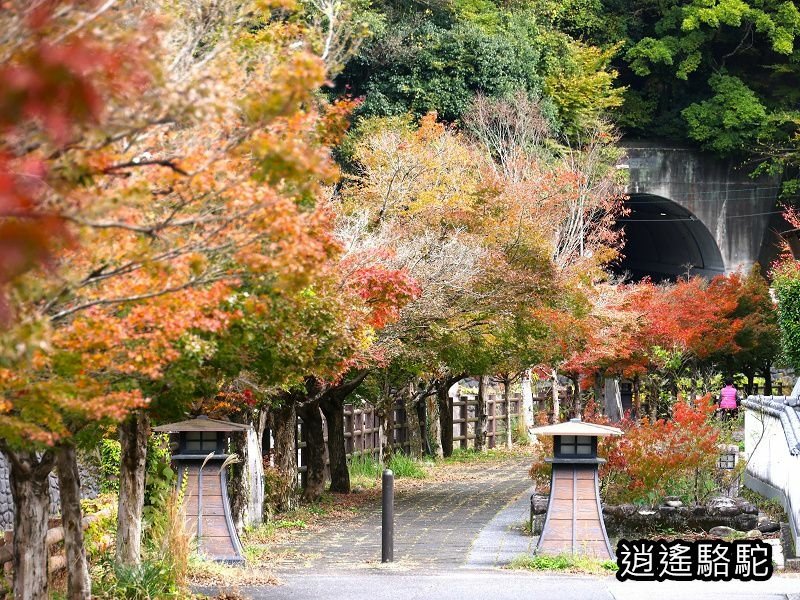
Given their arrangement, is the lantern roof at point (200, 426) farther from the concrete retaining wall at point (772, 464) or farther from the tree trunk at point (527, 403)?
the tree trunk at point (527, 403)

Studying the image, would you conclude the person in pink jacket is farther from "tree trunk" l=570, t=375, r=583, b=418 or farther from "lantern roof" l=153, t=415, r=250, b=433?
"lantern roof" l=153, t=415, r=250, b=433

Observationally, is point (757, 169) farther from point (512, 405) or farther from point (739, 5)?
point (512, 405)

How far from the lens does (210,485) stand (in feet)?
42.5

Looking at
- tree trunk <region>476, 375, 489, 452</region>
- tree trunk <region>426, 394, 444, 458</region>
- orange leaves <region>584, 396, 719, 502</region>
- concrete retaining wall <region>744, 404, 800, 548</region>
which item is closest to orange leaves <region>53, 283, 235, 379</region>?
orange leaves <region>584, 396, 719, 502</region>

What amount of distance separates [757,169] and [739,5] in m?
5.42

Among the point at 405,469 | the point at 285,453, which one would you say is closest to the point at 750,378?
the point at 405,469

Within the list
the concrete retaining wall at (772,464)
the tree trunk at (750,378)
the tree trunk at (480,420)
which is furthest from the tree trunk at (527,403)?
the concrete retaining wall at (772,464)

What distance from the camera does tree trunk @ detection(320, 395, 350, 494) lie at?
861 inches

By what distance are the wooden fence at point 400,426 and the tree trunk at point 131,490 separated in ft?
37.8

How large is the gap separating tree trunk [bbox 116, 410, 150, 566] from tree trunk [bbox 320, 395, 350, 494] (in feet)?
34.6

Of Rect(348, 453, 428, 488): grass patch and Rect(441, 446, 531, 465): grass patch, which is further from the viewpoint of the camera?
Rect(441, 446, 531, 465): grass patch

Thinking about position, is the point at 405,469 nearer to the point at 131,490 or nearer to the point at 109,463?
the point at 109,463

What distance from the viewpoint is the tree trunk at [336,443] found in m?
21.9

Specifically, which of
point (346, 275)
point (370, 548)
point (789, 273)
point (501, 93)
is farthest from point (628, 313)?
point (346, 275)
